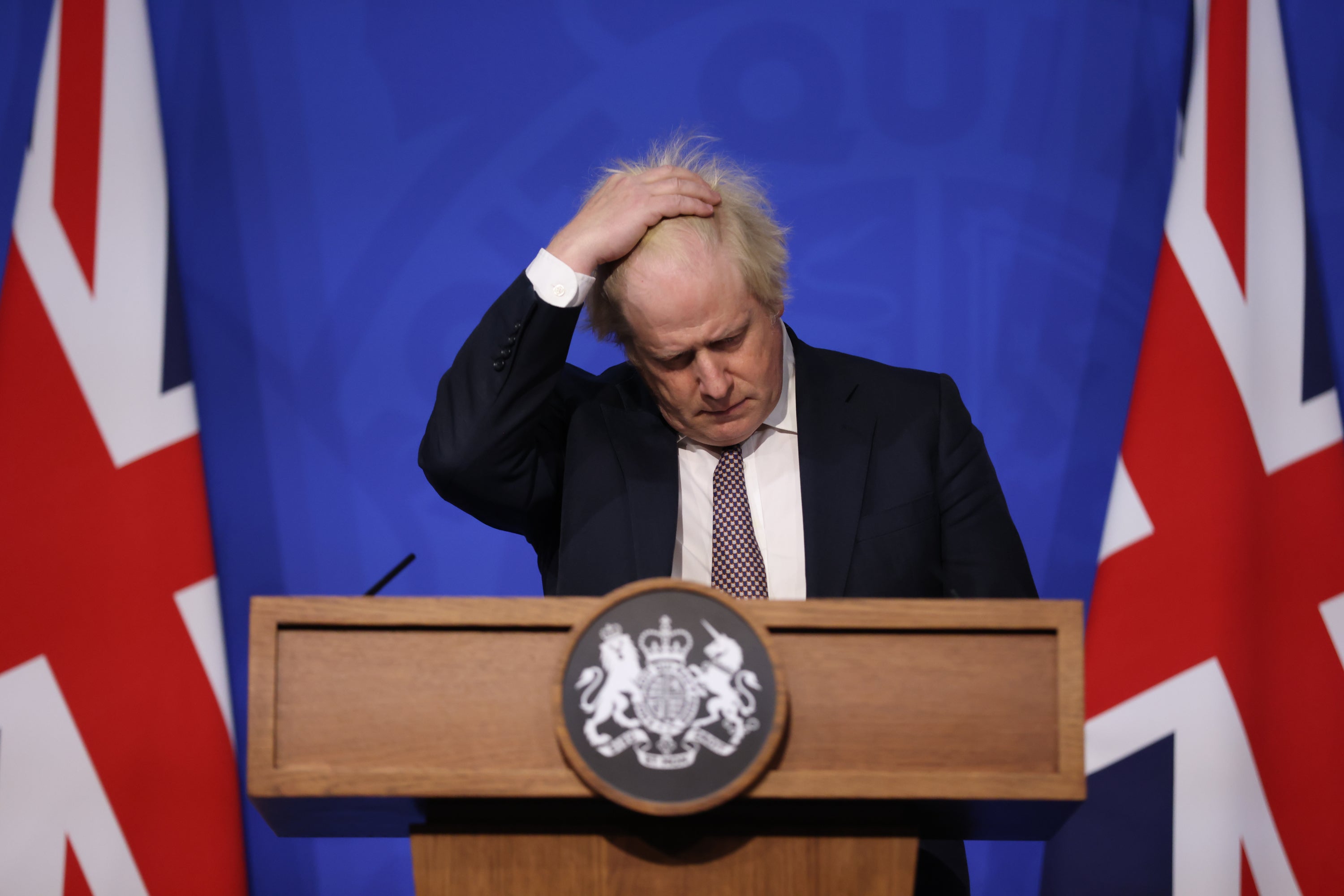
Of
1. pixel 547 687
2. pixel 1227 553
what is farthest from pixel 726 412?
pixel 1227 553

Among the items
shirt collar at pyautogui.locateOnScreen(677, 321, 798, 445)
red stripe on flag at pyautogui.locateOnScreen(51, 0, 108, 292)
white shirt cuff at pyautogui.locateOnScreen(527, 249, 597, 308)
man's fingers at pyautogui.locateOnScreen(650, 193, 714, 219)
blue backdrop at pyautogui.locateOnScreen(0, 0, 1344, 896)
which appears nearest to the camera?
white shirt cuff at pyautogui.locateOnScreen(527, 249, 597, 308)

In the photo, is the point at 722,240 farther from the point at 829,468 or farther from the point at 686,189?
the point at 829,468

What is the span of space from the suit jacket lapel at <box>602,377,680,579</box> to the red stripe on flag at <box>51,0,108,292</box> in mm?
1249

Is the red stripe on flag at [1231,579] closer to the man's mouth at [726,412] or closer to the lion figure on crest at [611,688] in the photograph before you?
the man's mouth at [726,412]

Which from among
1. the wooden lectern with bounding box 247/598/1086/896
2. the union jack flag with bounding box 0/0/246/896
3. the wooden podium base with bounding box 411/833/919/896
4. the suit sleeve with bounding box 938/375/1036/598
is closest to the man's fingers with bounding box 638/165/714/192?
the suit sleeve with bounding box 938/375/1036/598

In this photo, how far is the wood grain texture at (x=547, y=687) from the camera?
3.00 ft

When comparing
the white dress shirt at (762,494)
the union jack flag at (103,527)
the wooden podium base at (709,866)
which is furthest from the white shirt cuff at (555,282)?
the union jack flag at (103,527)

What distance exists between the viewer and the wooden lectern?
91 centimetres

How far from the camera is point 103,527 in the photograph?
6.99 ft

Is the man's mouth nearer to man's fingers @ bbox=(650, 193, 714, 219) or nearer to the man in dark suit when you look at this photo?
the man in dark suit

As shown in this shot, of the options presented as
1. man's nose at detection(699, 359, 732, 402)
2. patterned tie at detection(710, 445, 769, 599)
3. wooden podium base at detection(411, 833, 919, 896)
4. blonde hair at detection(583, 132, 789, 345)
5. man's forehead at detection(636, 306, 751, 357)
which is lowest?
wooden podium base at detection(411, 833, 919, 896)

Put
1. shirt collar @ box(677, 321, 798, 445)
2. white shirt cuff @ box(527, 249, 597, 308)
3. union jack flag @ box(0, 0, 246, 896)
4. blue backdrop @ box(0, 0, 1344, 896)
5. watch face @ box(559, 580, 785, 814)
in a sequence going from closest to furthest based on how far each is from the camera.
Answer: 1. watch face @ box(559, 580, 785, 814)
2. white shirt cuff @ box(527, 249, 597, 308)
3. shirt collar @ box(677, 321, 798, 445)
4. union jack flag @ box(0, 0, 246, 896)
5. blue backdrop @ box(0, 0, 1344, 896)

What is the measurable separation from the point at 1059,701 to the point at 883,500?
23.6 inches

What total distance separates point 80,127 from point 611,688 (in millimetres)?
1911
